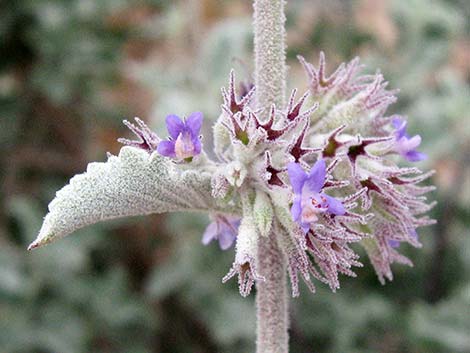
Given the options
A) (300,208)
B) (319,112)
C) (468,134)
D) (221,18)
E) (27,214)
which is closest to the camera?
(300,208)

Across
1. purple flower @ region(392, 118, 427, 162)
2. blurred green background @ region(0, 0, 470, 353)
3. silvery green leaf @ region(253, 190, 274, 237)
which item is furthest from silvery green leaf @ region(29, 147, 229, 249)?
blurred green background @ region(0, 0, 470, 353)

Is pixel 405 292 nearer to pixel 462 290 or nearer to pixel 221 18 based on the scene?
pixel 462 290

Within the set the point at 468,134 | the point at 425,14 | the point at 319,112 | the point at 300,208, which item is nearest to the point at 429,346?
the point at 468,134

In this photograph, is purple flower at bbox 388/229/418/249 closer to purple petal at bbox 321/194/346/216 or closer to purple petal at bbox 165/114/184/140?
purple petal at bbox 321/194/346/216

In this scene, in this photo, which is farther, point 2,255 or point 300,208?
point 2,255

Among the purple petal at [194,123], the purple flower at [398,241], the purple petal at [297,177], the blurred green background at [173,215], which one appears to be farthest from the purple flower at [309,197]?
the blurred green background at [173,215]

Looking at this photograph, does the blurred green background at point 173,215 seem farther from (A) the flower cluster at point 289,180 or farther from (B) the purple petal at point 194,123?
(B) the purple petal at point 194,123
